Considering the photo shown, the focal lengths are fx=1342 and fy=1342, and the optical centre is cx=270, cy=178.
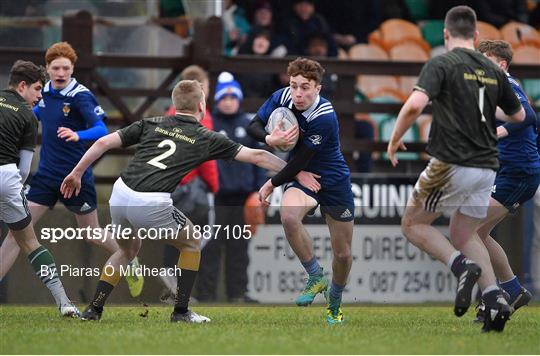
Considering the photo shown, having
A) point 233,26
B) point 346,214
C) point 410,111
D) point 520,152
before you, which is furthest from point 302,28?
point 410,111

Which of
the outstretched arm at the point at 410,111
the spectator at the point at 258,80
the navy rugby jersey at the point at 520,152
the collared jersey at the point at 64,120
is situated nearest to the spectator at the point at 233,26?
the spectator at the point at 258,80

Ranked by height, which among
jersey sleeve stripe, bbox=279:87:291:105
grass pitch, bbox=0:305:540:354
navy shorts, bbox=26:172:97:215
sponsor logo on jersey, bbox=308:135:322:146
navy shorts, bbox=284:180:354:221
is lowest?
grass pitch, bbox=0:305:540:354

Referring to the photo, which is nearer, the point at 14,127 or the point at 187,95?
the point at 187,95

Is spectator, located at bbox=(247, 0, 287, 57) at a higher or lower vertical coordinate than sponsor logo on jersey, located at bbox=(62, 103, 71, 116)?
higher

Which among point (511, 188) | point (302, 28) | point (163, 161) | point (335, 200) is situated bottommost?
point (335, 200)

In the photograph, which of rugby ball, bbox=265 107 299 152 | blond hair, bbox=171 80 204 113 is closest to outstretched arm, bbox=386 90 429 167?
rugby ball, bbox=265 107 299 152

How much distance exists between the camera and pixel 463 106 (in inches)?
365

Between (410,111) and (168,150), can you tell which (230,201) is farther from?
(410,111)

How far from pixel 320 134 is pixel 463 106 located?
1.42m

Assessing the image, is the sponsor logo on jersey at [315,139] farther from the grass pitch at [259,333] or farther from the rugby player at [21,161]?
the rugby player at [21,161]

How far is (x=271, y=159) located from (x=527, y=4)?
27.3 ft

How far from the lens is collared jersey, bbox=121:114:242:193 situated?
9.92 m

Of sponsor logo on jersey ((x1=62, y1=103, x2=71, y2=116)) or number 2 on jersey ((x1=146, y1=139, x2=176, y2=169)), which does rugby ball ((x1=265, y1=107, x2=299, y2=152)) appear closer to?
number 2 on jersey ((x1=146, y1=139, x2=176, y2=169))

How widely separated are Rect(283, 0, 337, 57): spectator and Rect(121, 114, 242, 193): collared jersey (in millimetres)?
6170
